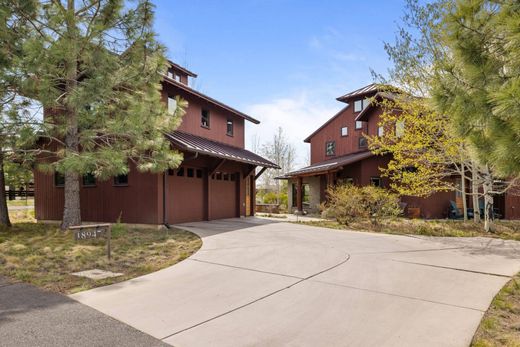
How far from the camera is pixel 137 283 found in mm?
5105

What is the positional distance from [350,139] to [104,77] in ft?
56.5

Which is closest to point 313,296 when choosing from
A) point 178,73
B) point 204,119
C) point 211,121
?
point 204,119

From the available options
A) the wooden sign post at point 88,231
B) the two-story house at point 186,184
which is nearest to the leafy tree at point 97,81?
the wooden sign post at point 88,231

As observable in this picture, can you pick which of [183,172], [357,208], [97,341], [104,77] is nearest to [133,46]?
[104,77]

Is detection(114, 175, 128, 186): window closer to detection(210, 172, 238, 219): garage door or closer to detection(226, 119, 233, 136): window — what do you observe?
detection(210, 172, 238, 219): garage door

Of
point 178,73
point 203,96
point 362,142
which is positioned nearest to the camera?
point 203,96

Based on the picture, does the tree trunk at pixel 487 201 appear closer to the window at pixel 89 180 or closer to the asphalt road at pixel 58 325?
the asphalt road at pixel 58 325

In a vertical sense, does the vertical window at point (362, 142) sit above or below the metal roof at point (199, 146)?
above

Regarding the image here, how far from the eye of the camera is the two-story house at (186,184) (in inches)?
456

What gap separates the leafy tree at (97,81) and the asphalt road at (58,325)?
4188 mm

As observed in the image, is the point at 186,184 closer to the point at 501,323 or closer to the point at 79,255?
the point at 79,255

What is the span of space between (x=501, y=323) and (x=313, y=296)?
2.10 meters

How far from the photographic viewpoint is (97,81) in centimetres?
803

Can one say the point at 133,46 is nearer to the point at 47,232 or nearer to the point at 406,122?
the point at 47,232
